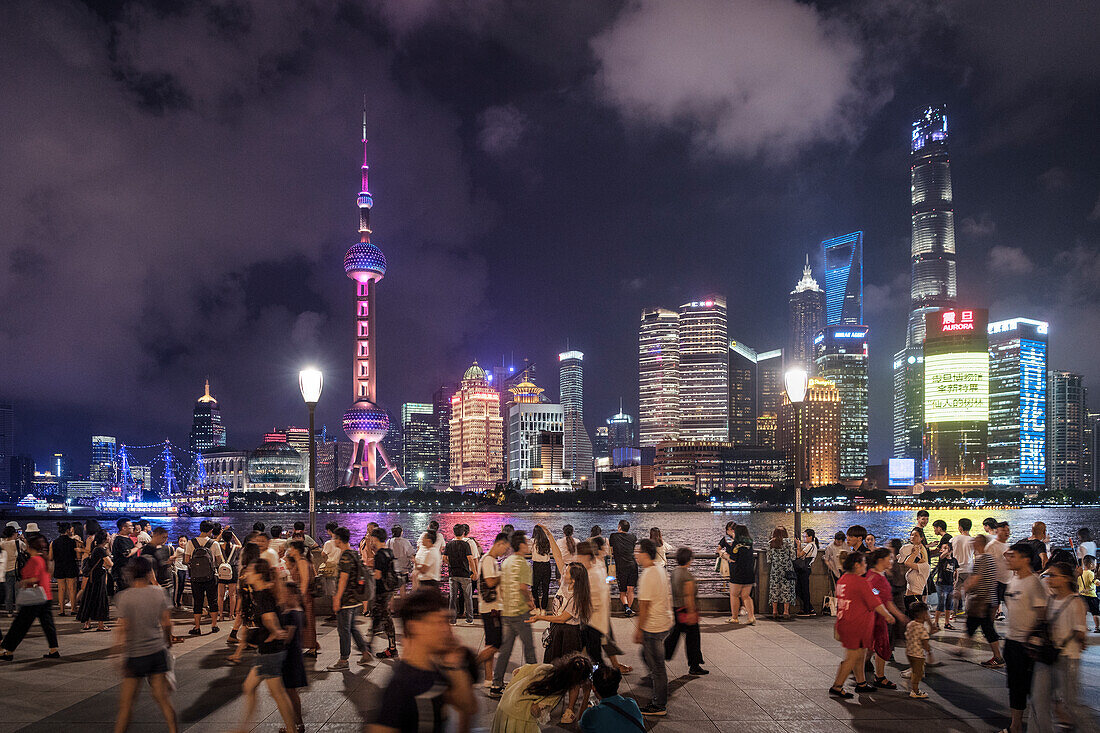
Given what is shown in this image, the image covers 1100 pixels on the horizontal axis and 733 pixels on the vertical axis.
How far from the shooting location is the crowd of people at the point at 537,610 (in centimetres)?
471

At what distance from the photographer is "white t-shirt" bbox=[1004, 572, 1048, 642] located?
21.8 feet

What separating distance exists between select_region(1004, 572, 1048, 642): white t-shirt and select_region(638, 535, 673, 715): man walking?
11.2 ft

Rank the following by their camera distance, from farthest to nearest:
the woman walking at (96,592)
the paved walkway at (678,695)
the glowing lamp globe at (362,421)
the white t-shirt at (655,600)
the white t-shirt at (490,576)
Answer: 1. the glowing lamp globe at (362,421)
2. the woman walking at (96,592)
3. the white t-shirt at (490,576)
4. the white t-shirt at (655,600)
5. the paved walkway at (678,695)

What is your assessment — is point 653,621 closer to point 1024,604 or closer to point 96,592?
point 1024,604

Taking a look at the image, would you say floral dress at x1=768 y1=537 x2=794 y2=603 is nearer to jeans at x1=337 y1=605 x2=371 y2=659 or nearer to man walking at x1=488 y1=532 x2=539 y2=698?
man walking at x1=488 y1=532 x2=539 y2=698

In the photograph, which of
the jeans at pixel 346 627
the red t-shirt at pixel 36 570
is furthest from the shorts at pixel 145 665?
the red t-shirt at pixel 36 570

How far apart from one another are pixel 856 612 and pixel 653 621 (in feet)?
8.41

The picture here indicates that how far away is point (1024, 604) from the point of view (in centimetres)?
672

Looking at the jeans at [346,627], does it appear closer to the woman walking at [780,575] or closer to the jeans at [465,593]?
the jeans at [465,593]

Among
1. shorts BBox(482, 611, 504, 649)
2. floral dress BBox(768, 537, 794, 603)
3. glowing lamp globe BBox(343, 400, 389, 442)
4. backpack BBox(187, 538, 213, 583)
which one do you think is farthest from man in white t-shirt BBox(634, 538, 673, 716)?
glowing lamp globe BBox(343, 400, 389, 442)

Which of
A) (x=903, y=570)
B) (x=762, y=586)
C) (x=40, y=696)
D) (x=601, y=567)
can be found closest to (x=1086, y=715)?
(x=903, y=570)

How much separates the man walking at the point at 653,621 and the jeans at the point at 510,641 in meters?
1.40

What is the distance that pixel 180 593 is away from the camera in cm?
1434

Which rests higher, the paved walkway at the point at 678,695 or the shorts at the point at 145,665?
the shorts at the point at 145,665
